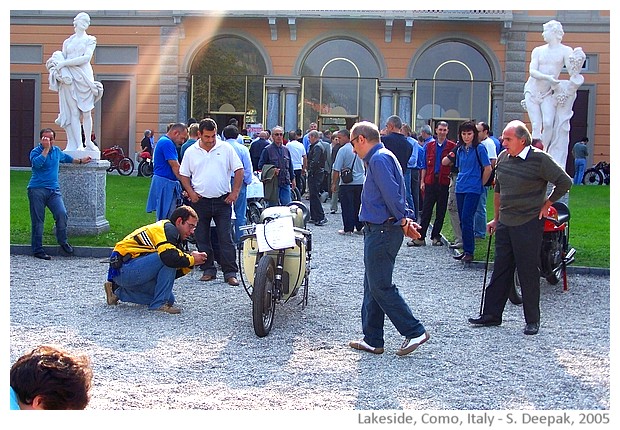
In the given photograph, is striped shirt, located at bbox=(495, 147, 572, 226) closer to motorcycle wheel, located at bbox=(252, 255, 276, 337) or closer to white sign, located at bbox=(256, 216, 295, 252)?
A: white sign, located at bbox=(256, 216, 295, 252)

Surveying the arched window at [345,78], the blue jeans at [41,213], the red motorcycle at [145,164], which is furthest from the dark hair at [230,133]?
the arched window at [345,78]

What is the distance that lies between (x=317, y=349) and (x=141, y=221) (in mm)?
8209

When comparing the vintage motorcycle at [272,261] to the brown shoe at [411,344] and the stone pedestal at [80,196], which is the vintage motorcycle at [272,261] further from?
the stone pedestal at [80,196]

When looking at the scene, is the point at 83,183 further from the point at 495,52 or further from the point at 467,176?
the point at 495,52

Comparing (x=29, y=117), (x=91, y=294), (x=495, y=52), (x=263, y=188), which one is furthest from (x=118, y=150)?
(x=91, y=294)

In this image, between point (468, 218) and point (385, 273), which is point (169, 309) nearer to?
point (385, 273)

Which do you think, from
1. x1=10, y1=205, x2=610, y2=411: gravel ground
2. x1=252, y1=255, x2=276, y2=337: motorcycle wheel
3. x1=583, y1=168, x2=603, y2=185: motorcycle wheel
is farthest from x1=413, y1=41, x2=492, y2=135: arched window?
x1=252, y1=255, x2=276, y2=337: motorcycle wheel

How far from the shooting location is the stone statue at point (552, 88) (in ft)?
36.4

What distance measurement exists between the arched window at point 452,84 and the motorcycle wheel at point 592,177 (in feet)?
11.8

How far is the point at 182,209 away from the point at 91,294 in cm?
163

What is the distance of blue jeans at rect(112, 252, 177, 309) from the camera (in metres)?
7.82

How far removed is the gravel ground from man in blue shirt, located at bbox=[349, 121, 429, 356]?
0.99 feet

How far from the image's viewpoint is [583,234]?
1371 cm

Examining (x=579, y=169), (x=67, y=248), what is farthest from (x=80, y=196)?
(x=579, y=169)
